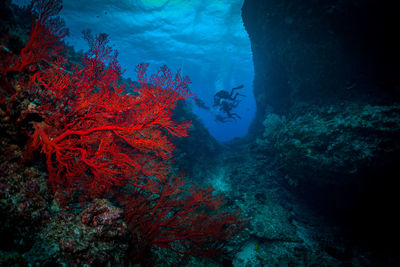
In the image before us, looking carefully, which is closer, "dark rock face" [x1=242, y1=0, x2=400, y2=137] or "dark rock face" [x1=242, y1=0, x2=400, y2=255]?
→ "dark rock face" [x1=242, y1=0, x2=400, y2=255]

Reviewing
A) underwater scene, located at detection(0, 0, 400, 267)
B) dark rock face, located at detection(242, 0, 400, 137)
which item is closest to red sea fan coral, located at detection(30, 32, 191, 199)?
underwater scene, located at detection(0, 0, 400, 267)

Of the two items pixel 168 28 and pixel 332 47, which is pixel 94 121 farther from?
pixel 168 28

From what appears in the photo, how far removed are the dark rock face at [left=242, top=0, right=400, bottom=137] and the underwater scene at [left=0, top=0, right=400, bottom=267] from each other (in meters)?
0.05

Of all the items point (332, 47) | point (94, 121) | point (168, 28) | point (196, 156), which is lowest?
point (94, 121)

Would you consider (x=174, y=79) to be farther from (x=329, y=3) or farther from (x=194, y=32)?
(x=194, y=32)

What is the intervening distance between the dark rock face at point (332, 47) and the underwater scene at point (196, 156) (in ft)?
0.16

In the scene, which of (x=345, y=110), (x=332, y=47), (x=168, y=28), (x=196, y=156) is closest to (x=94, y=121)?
(x=196, y=156)

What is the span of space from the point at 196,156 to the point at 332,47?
29.7 ft

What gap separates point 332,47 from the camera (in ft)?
24.1

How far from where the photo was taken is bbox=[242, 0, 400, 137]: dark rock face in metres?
5.88

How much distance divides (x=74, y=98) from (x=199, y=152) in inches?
314

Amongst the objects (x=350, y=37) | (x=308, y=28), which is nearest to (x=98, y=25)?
(x=308, y=28)

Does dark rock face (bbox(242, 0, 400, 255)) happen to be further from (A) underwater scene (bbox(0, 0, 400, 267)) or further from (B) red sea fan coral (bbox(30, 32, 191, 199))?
(B) red sea fan coral (bbox(30, 32, 191, 199))

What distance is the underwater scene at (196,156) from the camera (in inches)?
89.3
